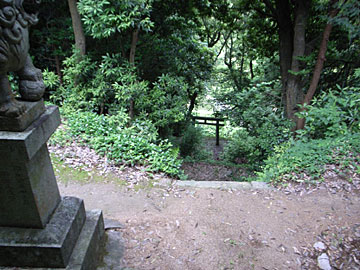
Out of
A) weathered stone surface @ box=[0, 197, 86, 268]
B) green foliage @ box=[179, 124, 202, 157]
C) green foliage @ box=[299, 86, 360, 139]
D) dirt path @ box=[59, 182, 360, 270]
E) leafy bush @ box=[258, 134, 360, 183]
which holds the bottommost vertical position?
green foliage @ box=[179, 124, 202, 157]

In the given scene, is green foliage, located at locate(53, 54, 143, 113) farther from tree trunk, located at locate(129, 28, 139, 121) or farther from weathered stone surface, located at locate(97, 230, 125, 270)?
weathered stone surface, located at locate(97, 230, 125, 270)

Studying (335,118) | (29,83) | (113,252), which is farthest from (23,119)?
(335,118)

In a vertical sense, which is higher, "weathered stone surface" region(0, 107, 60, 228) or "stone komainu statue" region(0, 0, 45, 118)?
"stone komainu statue" region(0, 0, 45, 118)

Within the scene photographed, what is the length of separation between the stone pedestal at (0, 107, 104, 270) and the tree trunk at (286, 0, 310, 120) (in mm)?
6550

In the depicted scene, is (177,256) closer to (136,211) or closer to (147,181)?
(136,211)

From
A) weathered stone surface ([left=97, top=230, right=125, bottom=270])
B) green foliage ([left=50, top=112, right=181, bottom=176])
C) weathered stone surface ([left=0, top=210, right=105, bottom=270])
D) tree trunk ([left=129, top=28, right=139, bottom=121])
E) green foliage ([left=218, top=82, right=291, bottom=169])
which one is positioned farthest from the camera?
green foliage ([left=218, top=82, right=291, bottom=169])

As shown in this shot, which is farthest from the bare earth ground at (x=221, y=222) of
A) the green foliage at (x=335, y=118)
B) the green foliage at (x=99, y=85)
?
the green foliage at (x=99, y=85)

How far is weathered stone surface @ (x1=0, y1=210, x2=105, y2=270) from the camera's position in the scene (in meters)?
2.15

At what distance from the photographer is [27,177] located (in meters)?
1.91

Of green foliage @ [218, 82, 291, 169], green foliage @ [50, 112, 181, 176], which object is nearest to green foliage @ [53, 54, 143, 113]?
green foliage @ [50, 112, 181, 176]

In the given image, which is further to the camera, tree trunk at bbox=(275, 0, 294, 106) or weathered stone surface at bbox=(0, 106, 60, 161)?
tree trunk at bbox=(275, 0, 294, 106)

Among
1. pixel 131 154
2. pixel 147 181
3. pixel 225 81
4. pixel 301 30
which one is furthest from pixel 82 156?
pixel 225 81

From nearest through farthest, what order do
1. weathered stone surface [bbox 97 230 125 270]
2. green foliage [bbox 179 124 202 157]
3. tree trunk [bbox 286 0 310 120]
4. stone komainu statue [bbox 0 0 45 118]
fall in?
stone komainu statue [bbox 0 0 45 118]
weathered stone surface [bbox 97 230 125 270]
tree trunk [bbox 286 0 310 120]
green foliage [bbox 179 124 202 157]

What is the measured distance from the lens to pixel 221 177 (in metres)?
7.39
